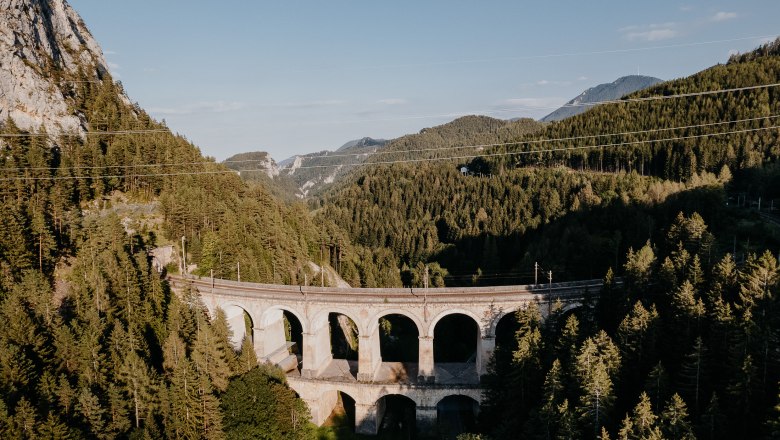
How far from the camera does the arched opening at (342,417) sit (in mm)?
51719

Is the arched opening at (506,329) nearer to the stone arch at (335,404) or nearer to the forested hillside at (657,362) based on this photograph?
the forested hillside at (657,362)

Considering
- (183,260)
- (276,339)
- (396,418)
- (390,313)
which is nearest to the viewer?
(390,313)

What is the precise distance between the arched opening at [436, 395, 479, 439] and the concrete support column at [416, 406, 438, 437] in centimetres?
84

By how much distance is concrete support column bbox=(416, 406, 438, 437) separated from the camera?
49.9 m

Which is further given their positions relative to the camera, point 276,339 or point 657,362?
point 276,339

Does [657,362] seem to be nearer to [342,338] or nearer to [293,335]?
[342,338]

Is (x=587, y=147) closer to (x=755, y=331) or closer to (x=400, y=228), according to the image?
(x=400, y=228)

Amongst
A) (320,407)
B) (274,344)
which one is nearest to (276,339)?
(274,344)

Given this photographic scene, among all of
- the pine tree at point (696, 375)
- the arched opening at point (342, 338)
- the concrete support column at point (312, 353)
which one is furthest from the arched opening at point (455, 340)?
the pine tree at point (696, 375)

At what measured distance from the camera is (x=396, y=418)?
53.8 meters

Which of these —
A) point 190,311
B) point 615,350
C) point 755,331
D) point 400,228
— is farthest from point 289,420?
point 400,228

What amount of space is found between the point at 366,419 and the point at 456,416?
997 cm

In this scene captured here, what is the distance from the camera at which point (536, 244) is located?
8231 cm

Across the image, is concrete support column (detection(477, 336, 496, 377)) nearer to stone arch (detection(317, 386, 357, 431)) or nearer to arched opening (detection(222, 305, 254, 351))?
stone arch (detection(317, 386, 357, 431))
